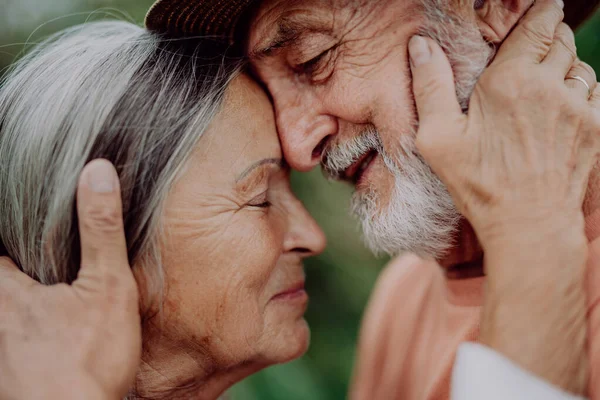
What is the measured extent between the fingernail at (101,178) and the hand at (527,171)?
0.94 m

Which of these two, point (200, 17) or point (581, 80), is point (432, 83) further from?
point (200, 17)

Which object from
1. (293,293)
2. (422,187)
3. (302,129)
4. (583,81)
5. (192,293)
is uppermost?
(583,81)

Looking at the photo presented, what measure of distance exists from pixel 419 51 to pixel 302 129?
470 mm

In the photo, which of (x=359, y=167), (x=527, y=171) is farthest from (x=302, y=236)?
(x=527, y=171)

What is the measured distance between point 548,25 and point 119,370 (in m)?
1.70

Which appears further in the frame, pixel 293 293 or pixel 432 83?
pixel 293 293

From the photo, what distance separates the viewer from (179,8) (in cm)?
188

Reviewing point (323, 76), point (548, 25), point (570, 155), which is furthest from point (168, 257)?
point (548, 25)

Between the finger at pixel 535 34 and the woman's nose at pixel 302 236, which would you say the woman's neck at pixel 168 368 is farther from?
the finger at pixel 535 34

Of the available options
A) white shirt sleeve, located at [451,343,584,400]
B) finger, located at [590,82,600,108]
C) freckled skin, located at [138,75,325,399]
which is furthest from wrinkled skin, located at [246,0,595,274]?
white shirt sleeve, located at [451,343,584,400]

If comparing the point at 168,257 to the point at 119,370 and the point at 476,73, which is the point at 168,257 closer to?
the point at 119,370

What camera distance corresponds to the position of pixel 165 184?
1.75 meters

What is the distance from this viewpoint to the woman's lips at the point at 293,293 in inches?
81.3

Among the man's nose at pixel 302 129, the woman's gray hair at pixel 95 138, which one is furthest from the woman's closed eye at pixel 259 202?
the woman's gray hair at pixel 95 138
